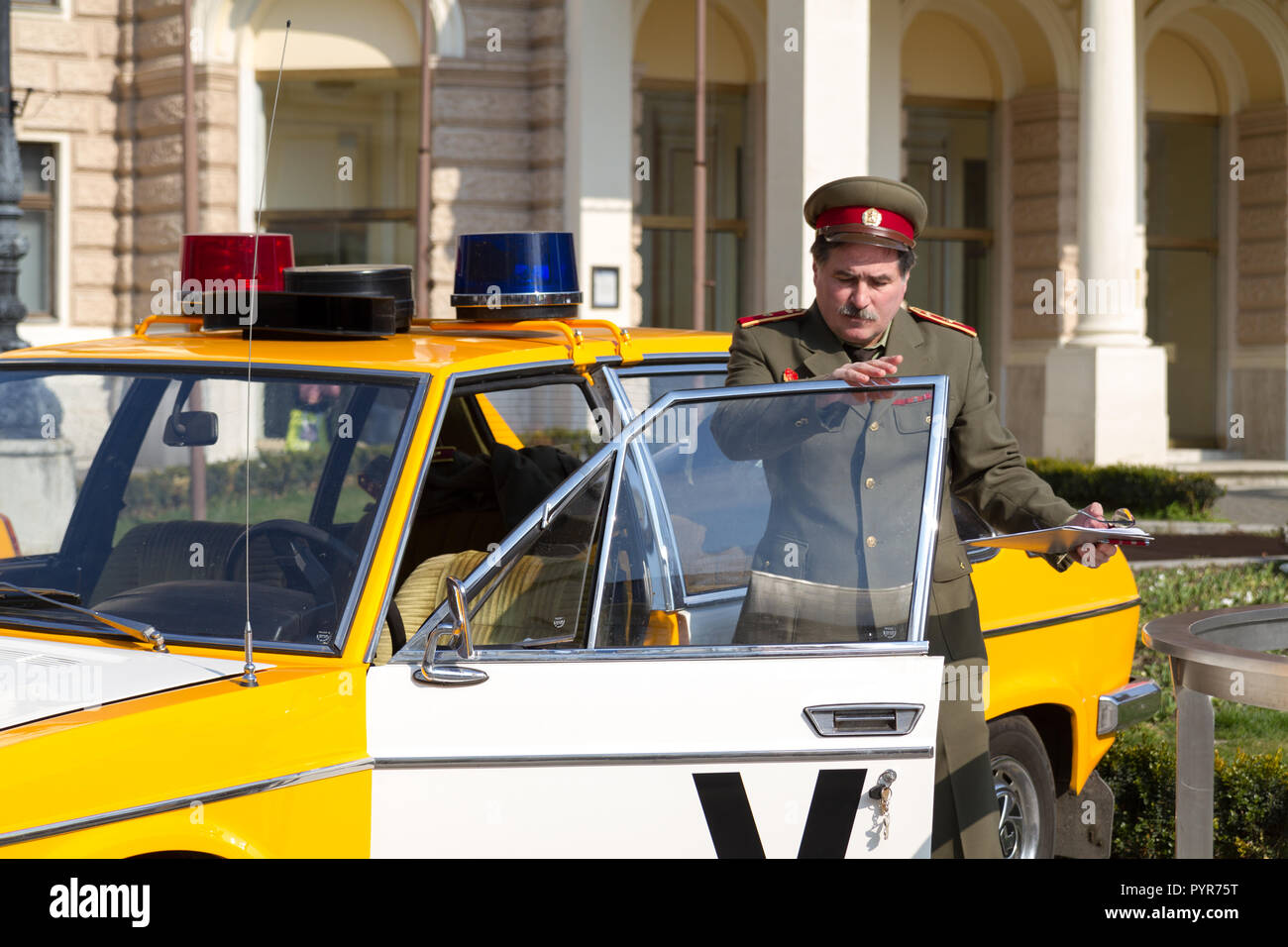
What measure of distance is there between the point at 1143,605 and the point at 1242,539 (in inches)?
202

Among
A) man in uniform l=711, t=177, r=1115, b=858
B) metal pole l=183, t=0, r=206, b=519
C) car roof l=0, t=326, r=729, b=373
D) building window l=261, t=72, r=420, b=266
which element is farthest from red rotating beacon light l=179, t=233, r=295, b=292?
building window l=261, t=72, r=420, b=266

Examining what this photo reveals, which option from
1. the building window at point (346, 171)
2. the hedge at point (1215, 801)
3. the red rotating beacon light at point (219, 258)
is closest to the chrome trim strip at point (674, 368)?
the red rotating beacon light at point (219, 258)

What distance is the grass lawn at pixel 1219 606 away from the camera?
21.6 feet

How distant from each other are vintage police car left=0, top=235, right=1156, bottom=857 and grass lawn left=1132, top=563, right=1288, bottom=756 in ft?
8.97

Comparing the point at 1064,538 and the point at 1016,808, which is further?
the point at 1016,808

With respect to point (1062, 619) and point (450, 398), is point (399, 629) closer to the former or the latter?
point (450, 398)

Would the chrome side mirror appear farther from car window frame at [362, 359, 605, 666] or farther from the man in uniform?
the man in uniform

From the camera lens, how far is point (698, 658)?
114 inches

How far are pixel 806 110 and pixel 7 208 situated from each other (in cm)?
776

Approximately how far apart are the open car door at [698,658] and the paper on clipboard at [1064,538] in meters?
0.21

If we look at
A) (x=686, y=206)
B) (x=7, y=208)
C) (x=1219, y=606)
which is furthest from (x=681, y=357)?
(x=686, y=206)

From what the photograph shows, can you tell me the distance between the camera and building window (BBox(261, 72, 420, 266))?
59.6ft

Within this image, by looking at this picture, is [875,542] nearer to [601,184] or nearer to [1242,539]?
[1242,539]

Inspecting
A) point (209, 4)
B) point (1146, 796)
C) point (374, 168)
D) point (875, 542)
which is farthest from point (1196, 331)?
point (875, 542)
